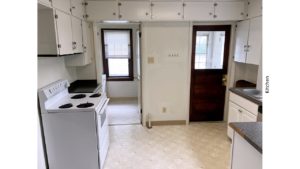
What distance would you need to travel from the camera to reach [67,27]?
2416mm

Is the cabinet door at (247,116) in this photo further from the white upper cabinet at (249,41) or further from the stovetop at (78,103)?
the stovetop at (78,103)

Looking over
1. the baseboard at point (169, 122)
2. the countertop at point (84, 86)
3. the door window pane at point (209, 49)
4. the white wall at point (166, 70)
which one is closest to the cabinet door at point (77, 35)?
the countertop at point (84, 86)

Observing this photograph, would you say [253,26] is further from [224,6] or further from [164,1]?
[164,1]

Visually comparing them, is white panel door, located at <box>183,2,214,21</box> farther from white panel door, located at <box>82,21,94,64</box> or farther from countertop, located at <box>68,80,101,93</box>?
countertop, located at <box>68,80,101,93</box>

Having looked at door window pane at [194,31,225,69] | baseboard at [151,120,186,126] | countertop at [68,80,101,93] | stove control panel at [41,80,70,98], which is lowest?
baseboard at [151,120,186,126]

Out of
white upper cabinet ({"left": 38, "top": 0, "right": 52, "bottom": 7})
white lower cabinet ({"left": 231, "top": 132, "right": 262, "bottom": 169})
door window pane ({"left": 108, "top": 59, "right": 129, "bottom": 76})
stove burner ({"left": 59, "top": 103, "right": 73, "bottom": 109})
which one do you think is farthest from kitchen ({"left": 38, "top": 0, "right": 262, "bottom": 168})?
door window pane ({"left": 108, "top": 59, "right": 129, "bottom": 76})

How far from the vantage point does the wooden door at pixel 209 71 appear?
3635 millimetres

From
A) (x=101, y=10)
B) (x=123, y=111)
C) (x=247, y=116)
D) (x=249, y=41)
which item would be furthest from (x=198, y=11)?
(x=123, y=111)

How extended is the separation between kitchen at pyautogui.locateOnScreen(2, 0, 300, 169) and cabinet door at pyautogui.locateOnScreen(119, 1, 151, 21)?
16 mm

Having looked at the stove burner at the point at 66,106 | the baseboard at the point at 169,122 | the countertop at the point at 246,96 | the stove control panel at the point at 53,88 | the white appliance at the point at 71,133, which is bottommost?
the baseboard at the point at 169,122

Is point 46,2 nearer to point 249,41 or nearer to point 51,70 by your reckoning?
point 51,70

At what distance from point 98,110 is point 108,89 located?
3.18 m

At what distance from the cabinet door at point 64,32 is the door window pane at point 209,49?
229 centimetres

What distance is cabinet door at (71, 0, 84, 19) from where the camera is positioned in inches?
105
